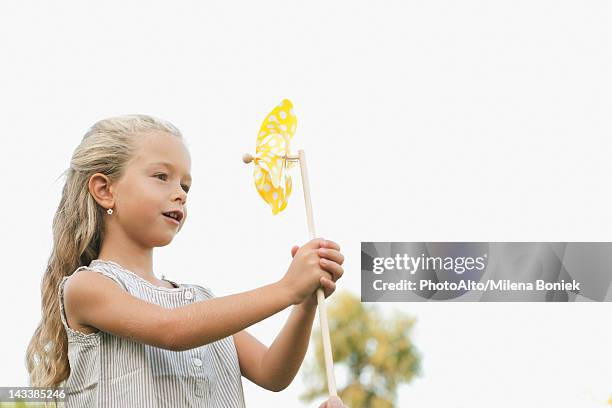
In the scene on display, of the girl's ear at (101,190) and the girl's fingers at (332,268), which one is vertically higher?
the girl's ear at (101,190)

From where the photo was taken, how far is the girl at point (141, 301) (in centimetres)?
123

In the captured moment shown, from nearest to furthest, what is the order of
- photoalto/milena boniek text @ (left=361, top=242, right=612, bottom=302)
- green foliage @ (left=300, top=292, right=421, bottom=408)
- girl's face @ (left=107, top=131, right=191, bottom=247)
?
1. girl's face @ (left=107, top=131, right=191, bottom=247)
2. photoalto/milena boniek text @ (left=361, top=242, right=612, bottom=302)
3. green foliage @ (left=300, top=292, right=421, bottom=408)

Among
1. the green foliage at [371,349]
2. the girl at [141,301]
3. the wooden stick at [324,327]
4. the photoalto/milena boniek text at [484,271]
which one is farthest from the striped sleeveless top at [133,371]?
the green foliage at [371,349]

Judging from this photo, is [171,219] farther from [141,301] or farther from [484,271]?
[484,271]

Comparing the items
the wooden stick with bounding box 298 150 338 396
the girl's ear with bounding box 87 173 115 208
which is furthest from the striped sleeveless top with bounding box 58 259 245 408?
the wooden stick with bounding box 298 150 338 396

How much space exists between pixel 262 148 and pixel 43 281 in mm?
474

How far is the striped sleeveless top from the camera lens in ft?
4.28

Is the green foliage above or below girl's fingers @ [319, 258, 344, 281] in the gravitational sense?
below

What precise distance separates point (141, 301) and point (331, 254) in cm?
30

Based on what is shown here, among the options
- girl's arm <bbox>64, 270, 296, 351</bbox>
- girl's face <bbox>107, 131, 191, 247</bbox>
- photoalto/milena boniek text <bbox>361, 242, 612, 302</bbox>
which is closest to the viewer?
girl's arm <bbox>64, 270, 296, 351</bbox>

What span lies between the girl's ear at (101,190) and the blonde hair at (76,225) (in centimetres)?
1

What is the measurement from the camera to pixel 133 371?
4.31 ft

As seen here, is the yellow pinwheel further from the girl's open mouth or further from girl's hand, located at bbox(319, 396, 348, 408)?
→ girl's hand, located at bbox(319, 396, 348, 408)

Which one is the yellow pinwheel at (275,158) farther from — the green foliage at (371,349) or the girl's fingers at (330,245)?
the green foliage at (371,349)
